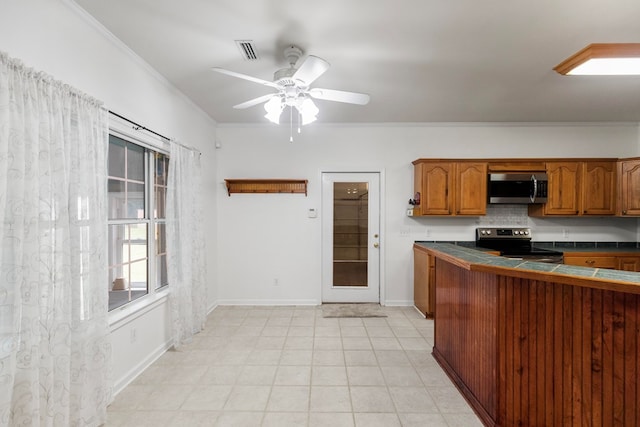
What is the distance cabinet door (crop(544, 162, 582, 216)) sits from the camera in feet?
13.4

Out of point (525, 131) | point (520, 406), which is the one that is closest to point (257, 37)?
point (520, 406)

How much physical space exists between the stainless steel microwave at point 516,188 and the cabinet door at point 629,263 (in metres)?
1.19

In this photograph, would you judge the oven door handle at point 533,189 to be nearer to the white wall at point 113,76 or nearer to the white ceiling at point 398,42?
the white ceiling at point 398,42

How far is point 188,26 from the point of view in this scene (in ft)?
6.98

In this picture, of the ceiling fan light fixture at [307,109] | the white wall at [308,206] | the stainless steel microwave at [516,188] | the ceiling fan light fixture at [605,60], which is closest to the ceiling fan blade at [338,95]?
the ceiling fan light fixture at [307,109]

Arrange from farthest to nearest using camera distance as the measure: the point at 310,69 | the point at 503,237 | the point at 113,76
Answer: the point at 503,237, the point at 113,76, the point at 310,69

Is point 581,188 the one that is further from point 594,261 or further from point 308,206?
point 308,206

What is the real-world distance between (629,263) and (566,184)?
1259 mm

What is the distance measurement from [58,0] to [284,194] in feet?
10.0

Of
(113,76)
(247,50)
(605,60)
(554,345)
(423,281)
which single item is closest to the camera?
(554,345)

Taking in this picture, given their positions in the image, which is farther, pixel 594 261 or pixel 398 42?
pixel 594 261

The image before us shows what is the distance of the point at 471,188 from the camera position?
13.5 ft

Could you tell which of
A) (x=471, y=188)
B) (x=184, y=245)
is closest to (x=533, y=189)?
(x=471, y=188)

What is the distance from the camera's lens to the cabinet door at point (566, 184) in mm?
4098
